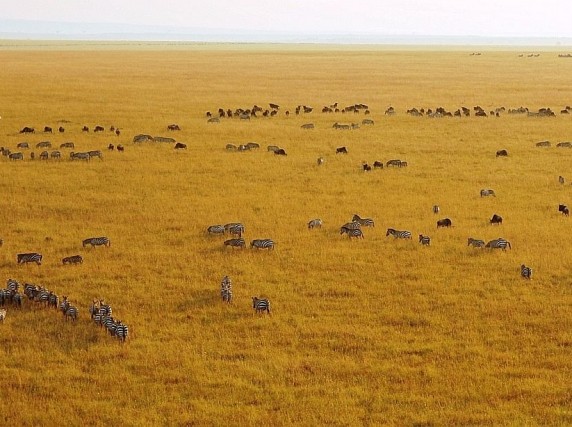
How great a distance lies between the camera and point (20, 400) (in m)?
14.7

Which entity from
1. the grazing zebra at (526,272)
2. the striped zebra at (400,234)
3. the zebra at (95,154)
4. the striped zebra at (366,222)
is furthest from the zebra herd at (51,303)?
the zebra at (95,154)

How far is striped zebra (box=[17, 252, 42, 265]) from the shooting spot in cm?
2241

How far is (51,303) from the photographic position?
755 inches

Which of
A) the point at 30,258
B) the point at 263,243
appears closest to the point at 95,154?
the point at 30,258

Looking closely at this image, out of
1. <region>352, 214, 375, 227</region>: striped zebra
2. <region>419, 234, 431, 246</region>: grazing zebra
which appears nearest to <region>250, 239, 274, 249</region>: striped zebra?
<region>352, 214, 375, 227</region>: striped zebra

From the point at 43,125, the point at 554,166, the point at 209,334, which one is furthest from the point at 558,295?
the point at 43,125

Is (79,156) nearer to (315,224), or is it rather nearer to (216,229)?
(216,229)

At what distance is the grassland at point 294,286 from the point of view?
14.8m

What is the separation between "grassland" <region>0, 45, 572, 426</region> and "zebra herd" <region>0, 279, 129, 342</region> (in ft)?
0.94

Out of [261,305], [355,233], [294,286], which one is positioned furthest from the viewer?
[355,233]

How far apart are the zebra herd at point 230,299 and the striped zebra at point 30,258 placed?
5986 millimetres

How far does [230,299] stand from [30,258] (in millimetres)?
6928

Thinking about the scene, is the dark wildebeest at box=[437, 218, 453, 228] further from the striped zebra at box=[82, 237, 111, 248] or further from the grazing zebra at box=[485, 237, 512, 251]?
the striped zebra at box=[82, 237, 111, 248]

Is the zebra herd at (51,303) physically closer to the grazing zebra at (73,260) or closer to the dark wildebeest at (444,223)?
the grazing zebra at (73,260)
